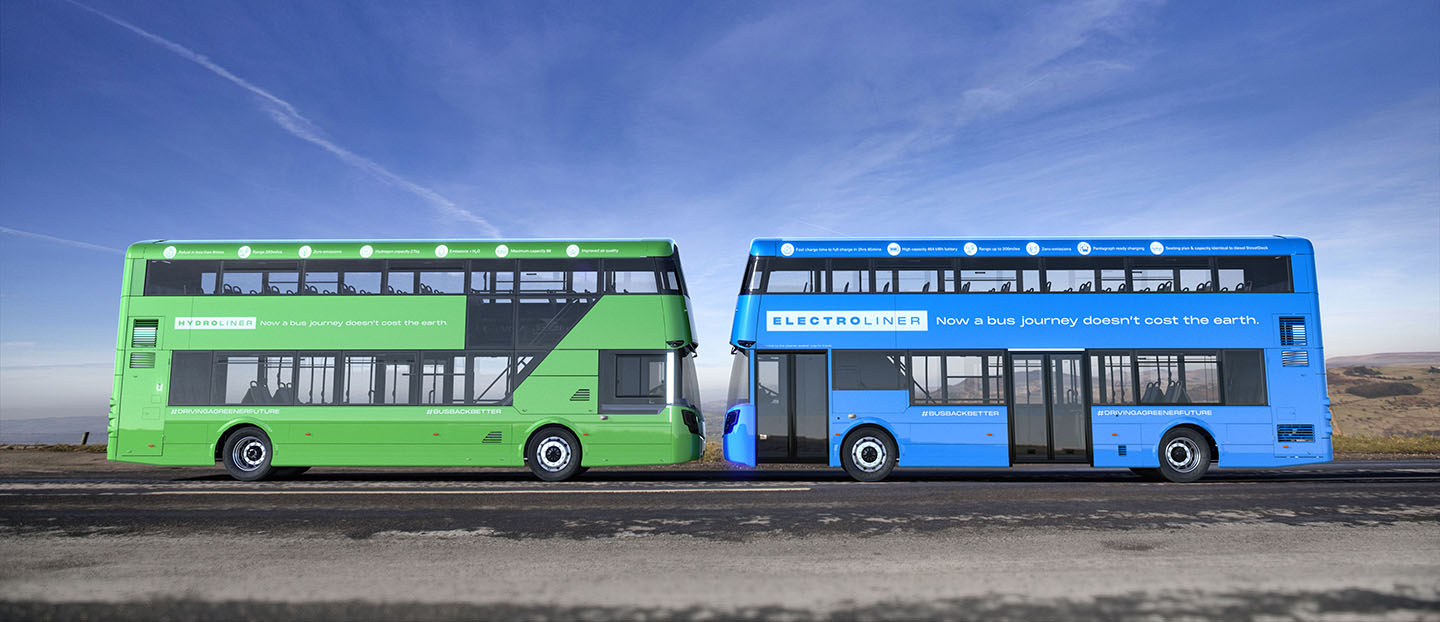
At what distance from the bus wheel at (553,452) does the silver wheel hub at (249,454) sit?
4534 millimetres

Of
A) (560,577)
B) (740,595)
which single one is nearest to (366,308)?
(560,577)

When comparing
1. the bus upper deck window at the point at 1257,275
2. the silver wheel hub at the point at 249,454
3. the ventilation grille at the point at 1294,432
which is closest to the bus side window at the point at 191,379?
the silver wheel hub at the point at 249,454

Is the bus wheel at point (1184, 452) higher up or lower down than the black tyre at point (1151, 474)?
higher up

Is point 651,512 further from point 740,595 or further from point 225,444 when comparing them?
point 225,444

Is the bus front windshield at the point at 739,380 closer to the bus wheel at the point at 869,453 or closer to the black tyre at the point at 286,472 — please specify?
the bus wheel at the point at 869,453

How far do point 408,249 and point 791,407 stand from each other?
6961mm

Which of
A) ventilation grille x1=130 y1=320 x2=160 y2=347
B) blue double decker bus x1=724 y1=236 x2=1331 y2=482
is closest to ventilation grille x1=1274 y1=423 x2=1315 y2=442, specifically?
blue double decker bus x1=724 y1=236 x2=1331 y2=482

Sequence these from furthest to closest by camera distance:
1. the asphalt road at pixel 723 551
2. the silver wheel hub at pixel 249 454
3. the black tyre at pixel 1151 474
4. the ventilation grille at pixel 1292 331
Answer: the silver wheel hub at pixel 249 454 → the black tyre at pixel 1151 474 → the ventilation grille at pixel 1292 331 → the asphalt road at pixel 723 551

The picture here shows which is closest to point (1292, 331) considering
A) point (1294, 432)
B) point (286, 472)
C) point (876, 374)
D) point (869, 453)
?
point (1294, 432)

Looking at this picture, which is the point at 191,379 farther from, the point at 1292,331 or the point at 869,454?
the point at 1292,331

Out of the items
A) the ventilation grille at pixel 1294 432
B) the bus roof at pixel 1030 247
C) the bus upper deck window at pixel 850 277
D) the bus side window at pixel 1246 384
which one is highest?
the bus roof at pixel 1030 247

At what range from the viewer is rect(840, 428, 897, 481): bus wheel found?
37.6ft

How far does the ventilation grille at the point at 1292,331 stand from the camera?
37.9 feet

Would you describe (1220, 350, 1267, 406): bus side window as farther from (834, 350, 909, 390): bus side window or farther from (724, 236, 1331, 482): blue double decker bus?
(834, 350, 909, 390): bus side window
